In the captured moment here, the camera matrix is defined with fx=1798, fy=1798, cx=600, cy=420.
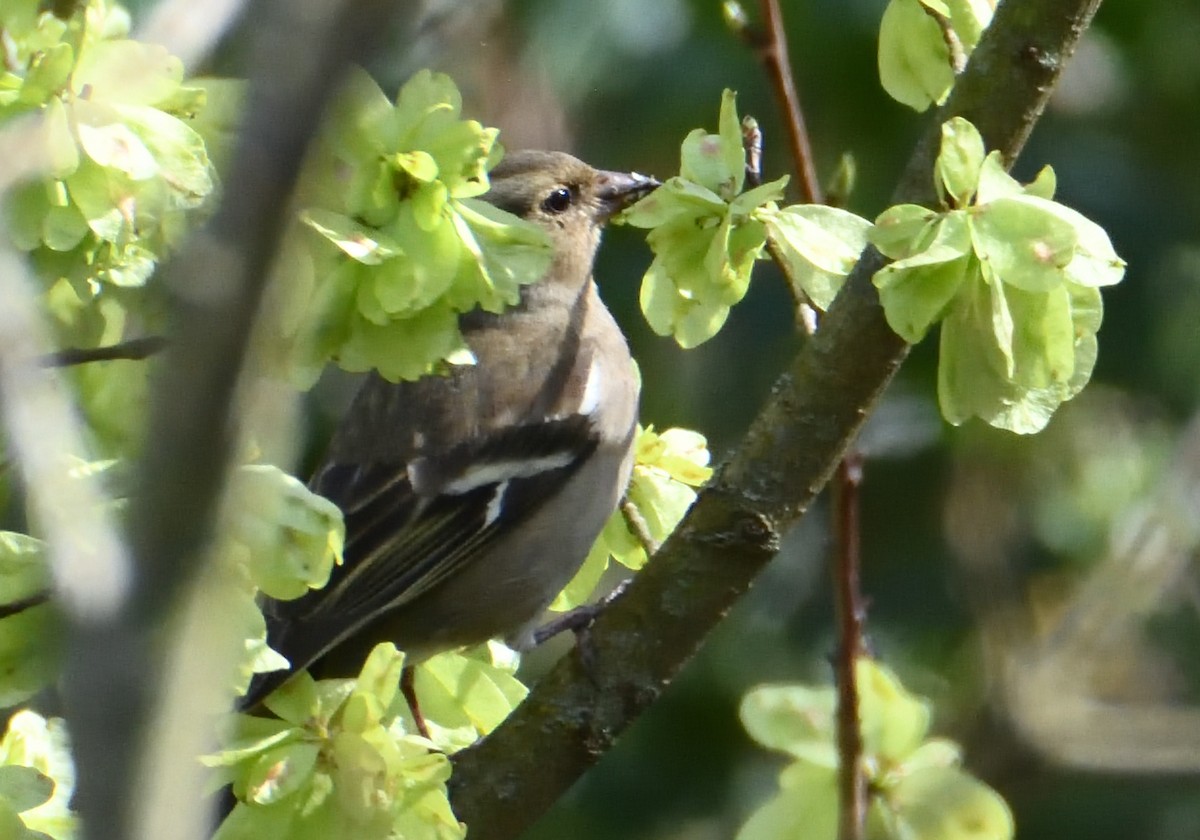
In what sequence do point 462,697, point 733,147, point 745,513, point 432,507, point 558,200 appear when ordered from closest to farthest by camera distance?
point 733,147
point 745,513
point 462,697
point 432,507
point 558,200

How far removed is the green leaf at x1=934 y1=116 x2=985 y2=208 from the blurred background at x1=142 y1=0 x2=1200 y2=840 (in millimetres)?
2488

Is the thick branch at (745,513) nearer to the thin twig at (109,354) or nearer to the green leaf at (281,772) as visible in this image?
the green leaf at (281,772)

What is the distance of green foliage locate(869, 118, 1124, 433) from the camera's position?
6.42 ft

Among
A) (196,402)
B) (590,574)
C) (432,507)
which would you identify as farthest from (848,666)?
(432,507)

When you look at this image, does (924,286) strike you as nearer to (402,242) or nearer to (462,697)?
(402,242)

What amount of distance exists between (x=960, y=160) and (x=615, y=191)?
7.05ft

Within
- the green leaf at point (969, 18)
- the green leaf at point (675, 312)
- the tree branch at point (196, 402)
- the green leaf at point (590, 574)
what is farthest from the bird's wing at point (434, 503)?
the tree branch at point (196, 402)

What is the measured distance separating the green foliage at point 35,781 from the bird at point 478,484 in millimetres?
Answer: 874

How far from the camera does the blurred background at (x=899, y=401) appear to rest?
4.91 meters

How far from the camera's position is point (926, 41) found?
2.34 m

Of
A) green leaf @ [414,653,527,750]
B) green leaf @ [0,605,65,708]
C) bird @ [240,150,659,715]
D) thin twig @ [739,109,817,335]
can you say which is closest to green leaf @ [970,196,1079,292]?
thin twig @ [739,109,817,335]

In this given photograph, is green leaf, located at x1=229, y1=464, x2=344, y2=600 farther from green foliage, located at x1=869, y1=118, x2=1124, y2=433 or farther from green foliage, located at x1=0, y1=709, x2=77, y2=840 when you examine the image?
green foliage, located at x1=869, y1=118, x2=1124, y2=433

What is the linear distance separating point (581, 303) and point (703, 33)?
1.27 meters

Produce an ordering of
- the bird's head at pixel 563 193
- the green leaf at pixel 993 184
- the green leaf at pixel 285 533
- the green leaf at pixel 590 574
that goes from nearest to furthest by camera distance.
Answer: the green leaf at pixel 285 533
the green leaf at pixel 993 184
the green leaf at pixel 590 574
the bird's head at pixel 563 193
